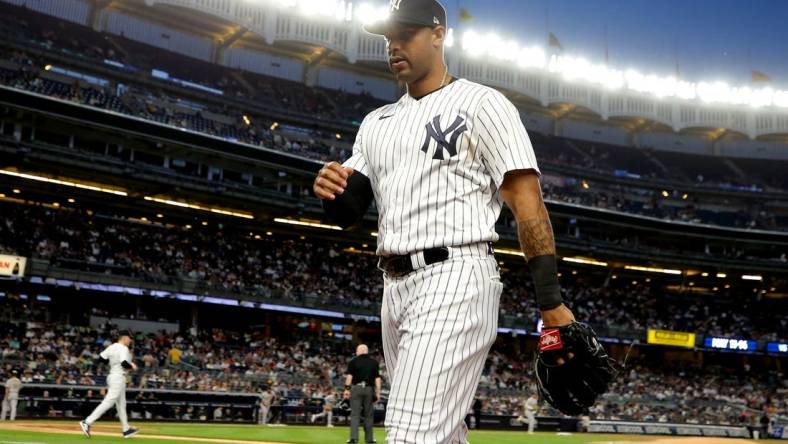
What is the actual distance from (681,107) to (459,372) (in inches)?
2239

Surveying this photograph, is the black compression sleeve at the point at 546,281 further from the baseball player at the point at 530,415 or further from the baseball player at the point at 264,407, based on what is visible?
the baseball player at the point at 530,415

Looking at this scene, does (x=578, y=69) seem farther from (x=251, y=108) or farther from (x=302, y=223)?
(x=302, y=223)

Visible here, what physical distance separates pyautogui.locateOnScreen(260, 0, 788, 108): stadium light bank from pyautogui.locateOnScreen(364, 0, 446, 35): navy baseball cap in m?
42.9

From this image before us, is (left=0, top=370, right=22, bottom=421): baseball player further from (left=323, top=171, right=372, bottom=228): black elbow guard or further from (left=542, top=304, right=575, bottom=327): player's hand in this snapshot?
(left=542, top=304, right=575, bottom=327): player's hand

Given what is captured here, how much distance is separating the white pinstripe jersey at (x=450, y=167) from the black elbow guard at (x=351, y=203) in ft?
0.72

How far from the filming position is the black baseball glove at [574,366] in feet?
9.29

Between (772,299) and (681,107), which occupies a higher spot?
(681,107)

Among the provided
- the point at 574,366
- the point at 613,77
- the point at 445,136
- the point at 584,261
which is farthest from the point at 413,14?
the point at 613,77

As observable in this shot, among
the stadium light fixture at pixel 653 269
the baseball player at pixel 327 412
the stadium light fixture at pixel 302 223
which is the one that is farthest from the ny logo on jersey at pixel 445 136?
the stadium light fixture at pixel 653 269

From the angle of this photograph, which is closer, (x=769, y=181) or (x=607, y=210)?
(x=607, y=210)

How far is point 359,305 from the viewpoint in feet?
123

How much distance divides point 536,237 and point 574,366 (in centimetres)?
53

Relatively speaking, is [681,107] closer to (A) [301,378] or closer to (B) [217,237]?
(B) [217,237]

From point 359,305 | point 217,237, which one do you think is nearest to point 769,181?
point 359,305
